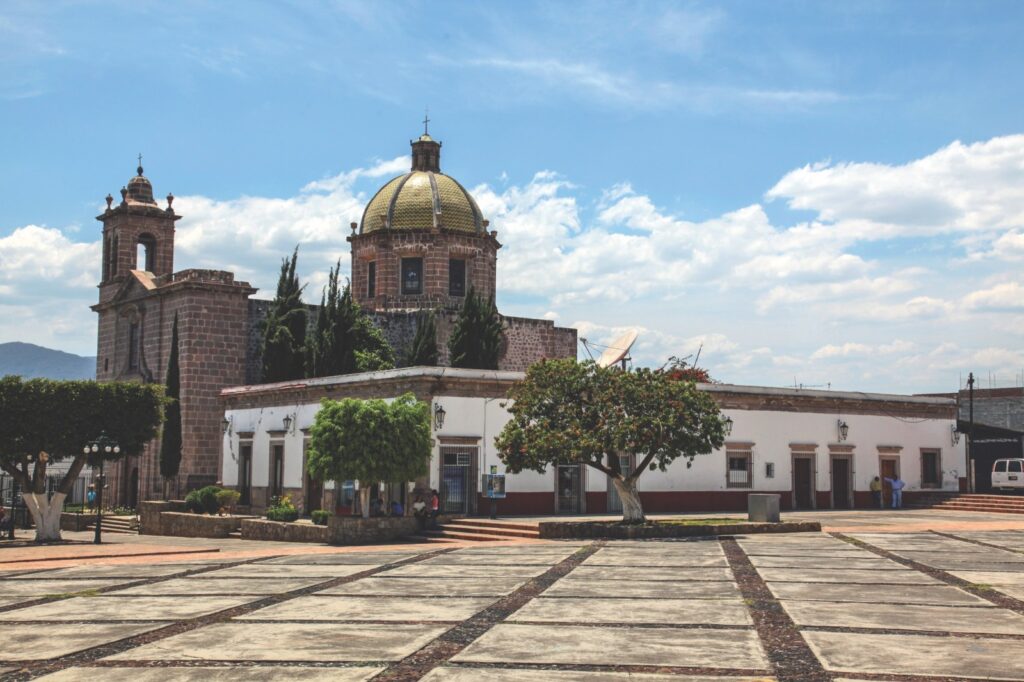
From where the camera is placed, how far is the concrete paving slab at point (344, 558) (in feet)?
70.0

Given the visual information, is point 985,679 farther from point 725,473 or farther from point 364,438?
point 725,473

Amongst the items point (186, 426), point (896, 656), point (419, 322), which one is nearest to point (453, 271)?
point (419, 322)

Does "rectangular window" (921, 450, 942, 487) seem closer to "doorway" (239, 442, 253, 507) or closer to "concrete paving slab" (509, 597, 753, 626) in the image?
"doorway" (239, 442, 253, 507)

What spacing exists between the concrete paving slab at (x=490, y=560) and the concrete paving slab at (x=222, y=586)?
10.9 ft

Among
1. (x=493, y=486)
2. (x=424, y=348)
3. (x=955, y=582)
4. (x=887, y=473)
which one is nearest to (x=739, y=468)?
(x=887, y=473)

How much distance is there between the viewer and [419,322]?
4850cm

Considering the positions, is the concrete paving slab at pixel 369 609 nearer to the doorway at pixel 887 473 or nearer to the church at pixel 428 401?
the church at pixel 428 401

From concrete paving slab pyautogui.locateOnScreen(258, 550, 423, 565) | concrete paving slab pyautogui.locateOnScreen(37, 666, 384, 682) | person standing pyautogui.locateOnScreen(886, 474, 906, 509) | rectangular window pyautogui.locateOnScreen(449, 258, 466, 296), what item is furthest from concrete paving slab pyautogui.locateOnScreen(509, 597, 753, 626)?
rectangular window pyautogui.locateOnScreen(449, 258, 466, 296)

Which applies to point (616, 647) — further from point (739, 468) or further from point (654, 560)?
point (739, 468)

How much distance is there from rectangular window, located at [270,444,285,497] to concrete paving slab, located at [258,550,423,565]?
12.7m

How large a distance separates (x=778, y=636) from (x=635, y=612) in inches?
89.3

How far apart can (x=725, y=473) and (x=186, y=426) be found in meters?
20.5

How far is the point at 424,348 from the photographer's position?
44719mm

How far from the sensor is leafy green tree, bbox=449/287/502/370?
150 feet
